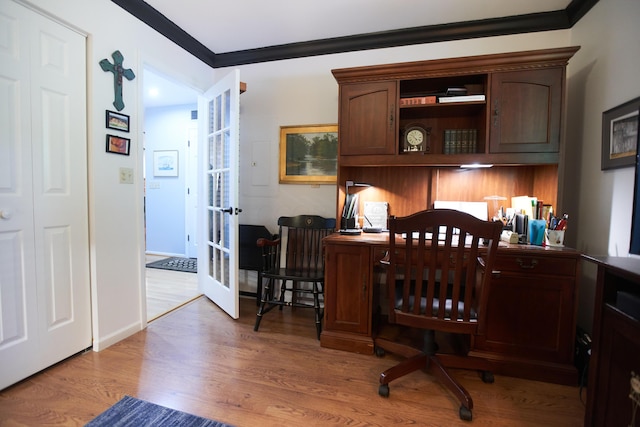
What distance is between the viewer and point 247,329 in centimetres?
238

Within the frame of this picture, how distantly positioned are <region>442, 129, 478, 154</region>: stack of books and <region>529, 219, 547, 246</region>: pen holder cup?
2.19ft

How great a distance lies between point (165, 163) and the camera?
481 centimetres

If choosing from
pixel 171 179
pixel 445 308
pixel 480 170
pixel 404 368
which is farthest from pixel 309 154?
pixel 171 179

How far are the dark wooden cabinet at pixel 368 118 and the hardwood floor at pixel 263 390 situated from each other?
4.90 feet

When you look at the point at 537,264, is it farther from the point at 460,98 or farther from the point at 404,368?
the point at 460,98

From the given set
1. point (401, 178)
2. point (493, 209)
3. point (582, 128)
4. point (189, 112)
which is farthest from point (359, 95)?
point (189, 112)

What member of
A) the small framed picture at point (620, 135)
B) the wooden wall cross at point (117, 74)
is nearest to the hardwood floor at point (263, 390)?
the small framed picture at point (620, 135)

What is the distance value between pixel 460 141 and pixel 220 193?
2.06 meters

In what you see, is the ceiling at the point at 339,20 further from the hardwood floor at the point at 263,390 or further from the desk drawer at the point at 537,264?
the hardwood floor at the point at 263,390

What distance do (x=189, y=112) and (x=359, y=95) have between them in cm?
340

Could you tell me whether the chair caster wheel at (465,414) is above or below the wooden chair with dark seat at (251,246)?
below

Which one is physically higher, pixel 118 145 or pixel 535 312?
pixel 118 145

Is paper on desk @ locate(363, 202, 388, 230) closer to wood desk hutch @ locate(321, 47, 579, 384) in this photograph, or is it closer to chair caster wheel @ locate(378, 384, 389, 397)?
wood desk hutch @ locate(321, 47, 579, 384)

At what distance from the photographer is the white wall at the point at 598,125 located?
5.39ft
